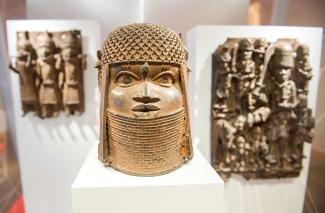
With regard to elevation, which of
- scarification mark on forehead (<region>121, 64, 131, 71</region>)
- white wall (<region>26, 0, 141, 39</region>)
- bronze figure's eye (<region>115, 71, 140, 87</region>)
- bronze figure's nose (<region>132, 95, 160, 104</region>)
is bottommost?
bronze figure's nose (<region>132, 95, 160, 104</region>)

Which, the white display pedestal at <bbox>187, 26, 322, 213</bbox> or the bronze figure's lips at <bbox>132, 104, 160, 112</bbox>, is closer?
the bronze figure's lips at <bbox>132, 104, 160, 112</bbox>

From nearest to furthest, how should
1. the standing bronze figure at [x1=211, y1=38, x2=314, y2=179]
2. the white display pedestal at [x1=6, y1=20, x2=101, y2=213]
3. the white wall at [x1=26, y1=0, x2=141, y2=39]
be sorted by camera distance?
the standing bronze figure at [x1=211, y1=38, x2=314, y2=179], the white display pedestal at [x1=6, y1=20, x2=101, y2=213], the white wall at [x1=26, y1=0, x2=141, y2=39]

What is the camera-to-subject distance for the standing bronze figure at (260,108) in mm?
1563

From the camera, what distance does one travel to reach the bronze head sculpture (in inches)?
39.4

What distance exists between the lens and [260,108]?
163 cm

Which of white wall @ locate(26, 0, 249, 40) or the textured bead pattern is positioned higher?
white wall @ locate(26, 0, 249, 40)

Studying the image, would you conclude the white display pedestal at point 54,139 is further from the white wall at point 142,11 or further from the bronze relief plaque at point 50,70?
the white wall at point 142,11

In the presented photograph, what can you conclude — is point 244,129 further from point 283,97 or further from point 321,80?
point 321,80

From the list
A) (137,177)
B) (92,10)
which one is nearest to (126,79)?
(137,177)

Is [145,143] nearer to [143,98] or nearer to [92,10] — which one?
[143,98]

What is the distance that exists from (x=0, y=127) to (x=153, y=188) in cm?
167

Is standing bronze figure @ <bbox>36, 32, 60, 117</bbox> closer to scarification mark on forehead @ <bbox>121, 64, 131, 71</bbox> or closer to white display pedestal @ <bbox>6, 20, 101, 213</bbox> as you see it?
white display pedestal @ <bbox>6, 20, 101, 213</bbox>

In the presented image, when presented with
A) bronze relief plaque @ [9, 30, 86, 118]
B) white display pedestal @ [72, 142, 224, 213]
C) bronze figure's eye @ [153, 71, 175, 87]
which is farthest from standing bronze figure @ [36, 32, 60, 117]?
bronze figure's eye @ [153, 71, 175, 87]

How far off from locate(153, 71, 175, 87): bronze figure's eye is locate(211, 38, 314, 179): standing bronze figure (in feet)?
1.98
